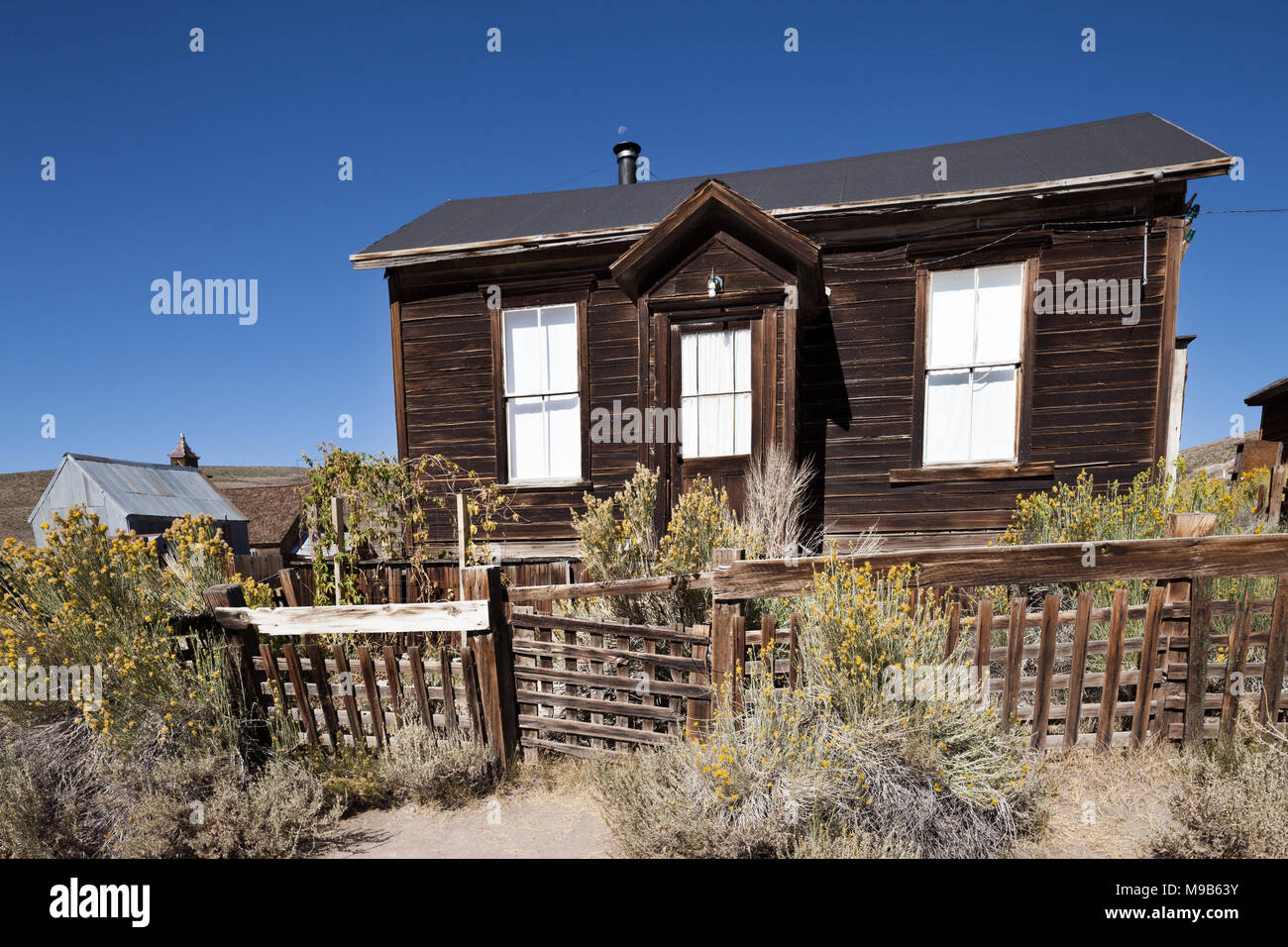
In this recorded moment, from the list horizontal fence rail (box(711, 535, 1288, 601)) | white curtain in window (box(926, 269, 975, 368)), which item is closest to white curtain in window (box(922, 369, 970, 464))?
white curtain in window (box(926, 269, 975, 368))

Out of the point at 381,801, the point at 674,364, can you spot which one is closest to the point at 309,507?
the point at 381,801

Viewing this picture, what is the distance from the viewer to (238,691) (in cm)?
411

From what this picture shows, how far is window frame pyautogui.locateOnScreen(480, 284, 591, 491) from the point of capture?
822cm

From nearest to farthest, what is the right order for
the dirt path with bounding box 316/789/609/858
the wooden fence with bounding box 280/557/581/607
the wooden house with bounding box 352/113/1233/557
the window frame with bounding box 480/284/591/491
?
1. the dirt path with bounding box 316/789/609/858
2. the wooden fence with bounding box 280/557/581/607
3. the wooden house with bounding box 352/113/1233/557
4. the window frame with bounding box 480/284/591/491

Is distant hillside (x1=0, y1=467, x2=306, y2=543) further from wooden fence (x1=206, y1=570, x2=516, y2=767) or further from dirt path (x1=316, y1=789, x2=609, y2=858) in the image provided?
dirt path (x1=316, y1=789, x2=609, y2=858)

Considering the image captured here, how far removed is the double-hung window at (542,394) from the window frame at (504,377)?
0.05m

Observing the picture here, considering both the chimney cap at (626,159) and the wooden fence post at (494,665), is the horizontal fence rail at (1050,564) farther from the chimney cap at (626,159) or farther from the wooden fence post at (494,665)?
the chimney cap at (626,159)

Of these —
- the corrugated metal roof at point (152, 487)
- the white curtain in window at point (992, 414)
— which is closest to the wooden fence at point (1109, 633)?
the white curtain in window at point (992, 414)

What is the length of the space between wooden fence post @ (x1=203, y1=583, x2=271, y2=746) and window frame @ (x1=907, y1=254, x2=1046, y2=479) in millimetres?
6684

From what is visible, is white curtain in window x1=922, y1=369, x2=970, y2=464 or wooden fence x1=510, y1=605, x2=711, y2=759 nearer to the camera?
wooden fence x1=510, y1=605, x2=711, y2=759

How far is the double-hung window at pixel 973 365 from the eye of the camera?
7195 mm

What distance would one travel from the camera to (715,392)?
7.23 meters

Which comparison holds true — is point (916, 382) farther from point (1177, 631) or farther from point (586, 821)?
point (586, 821)

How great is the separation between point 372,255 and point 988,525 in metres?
8.47
